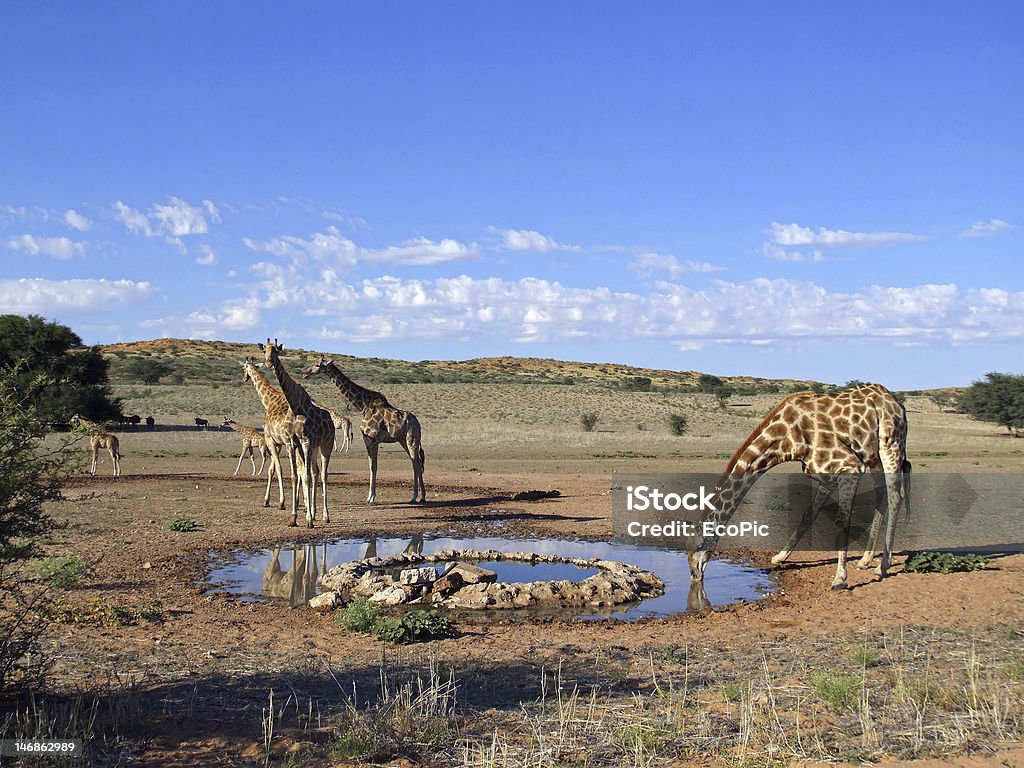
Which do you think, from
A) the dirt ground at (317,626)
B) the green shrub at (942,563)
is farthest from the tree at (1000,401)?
the green shrub at (942,563)

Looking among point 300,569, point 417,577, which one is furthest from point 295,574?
point 417,577

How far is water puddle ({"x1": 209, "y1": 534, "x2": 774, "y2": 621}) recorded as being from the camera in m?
12.2

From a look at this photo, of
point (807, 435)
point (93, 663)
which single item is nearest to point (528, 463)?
point (807, 435)

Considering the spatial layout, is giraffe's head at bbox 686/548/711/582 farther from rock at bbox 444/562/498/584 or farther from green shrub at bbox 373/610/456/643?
green shrub at bbox 373/610/456/643

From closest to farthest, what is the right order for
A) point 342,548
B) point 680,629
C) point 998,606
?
point 680,629, point 998,606, point 342,548

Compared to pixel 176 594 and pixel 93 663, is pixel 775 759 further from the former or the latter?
pixel 176 594

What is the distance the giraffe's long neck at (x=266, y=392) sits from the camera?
1988 cm

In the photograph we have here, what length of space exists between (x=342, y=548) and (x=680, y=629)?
23.7 ft

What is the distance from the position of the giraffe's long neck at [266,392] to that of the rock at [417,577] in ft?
28.0

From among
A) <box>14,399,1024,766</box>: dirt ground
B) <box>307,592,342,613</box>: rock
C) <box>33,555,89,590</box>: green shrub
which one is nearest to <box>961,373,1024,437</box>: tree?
<box>14,399,1024,766</box>: dirt ground

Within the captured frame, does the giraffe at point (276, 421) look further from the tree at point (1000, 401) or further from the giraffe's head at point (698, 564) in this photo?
the tree at point (1000, 401)

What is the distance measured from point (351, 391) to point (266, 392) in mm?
2328

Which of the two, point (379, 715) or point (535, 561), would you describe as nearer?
point (379, 715)

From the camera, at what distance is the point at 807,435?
43.9ft
